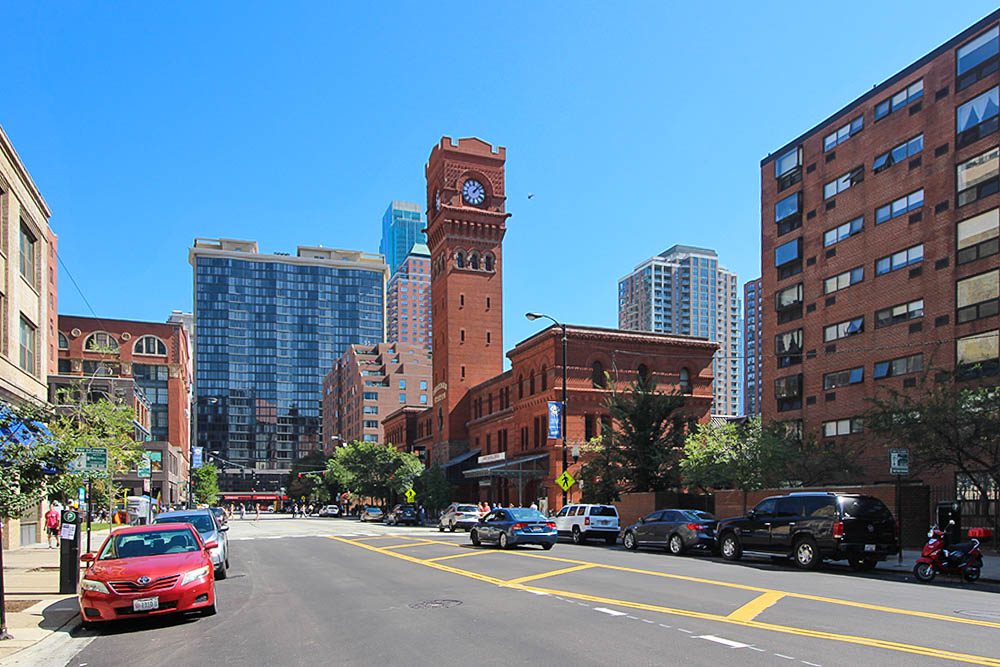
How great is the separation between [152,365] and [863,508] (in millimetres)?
88555

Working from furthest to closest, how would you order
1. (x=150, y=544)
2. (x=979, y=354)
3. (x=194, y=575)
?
(x=979, y=354)
(x=150, y=544)
(x=194, y=575)

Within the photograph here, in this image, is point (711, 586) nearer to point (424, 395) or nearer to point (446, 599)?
point (446, 599)

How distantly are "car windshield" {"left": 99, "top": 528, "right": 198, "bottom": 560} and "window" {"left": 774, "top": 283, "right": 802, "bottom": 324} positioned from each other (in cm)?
4085

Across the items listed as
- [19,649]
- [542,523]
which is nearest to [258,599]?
[19,649]

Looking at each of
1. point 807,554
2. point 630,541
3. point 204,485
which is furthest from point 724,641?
point 204,485

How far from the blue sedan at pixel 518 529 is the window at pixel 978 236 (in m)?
22.3

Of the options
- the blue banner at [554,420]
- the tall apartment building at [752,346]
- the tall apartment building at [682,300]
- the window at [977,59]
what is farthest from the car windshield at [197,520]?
the tall apartment building at [682,300]

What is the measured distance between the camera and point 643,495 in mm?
39781

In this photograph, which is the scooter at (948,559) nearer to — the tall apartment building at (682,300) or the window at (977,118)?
the window at (977,118)

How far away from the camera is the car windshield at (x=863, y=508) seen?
2130 centimetres

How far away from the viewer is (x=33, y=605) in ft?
51.9

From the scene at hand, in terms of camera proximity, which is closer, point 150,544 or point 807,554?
point 150,544

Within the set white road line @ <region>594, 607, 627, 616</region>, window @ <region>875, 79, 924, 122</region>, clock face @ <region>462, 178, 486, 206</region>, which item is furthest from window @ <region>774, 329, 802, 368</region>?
Answer: clock face @ <region>462, 178, 486, 206</region>

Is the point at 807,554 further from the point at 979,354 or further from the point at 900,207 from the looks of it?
the point at 900,207
